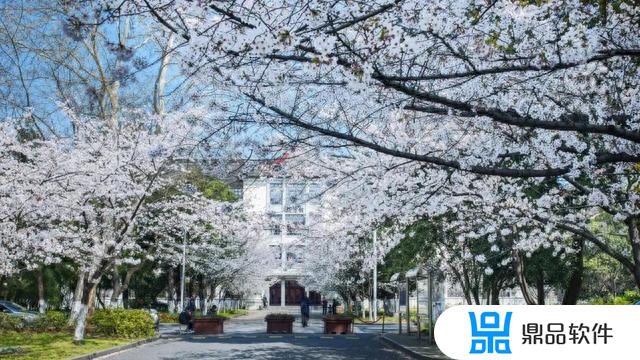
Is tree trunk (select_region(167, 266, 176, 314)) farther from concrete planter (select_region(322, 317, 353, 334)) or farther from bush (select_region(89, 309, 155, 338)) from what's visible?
bush (select_region(89, 309, 155, 338))

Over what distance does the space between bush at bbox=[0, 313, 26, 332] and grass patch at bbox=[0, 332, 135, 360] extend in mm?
1065

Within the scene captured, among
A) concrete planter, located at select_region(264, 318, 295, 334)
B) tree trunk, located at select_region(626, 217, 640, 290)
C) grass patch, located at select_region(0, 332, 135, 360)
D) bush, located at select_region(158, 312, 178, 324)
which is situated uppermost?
tree trunk, located at select_region(626, 217, 640, 290)

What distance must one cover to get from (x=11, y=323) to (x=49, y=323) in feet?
4.85

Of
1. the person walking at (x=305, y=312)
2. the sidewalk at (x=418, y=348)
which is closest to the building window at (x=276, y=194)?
the sidewalk at (x=418, y=348)

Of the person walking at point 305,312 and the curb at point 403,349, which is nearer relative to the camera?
the curb at point 403,349

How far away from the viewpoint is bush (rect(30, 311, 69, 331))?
28156mm

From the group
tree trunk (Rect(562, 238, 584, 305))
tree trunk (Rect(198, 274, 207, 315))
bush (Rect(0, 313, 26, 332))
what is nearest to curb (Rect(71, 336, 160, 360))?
bush (Rect(0, 313, 26, 332))

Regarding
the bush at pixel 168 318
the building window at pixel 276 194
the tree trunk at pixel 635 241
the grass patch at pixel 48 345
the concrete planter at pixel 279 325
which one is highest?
the building window at pixel 276 194

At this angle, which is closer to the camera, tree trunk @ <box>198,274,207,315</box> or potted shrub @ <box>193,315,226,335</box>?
potted shrub @ <box>193,315,226,335</box>

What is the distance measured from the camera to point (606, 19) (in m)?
7.57

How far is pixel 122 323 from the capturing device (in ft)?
84.0

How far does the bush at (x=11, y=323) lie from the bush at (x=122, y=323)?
11.5ft

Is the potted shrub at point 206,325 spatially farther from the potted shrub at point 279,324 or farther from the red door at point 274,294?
the red door at point 274,294

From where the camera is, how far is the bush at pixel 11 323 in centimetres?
2792
